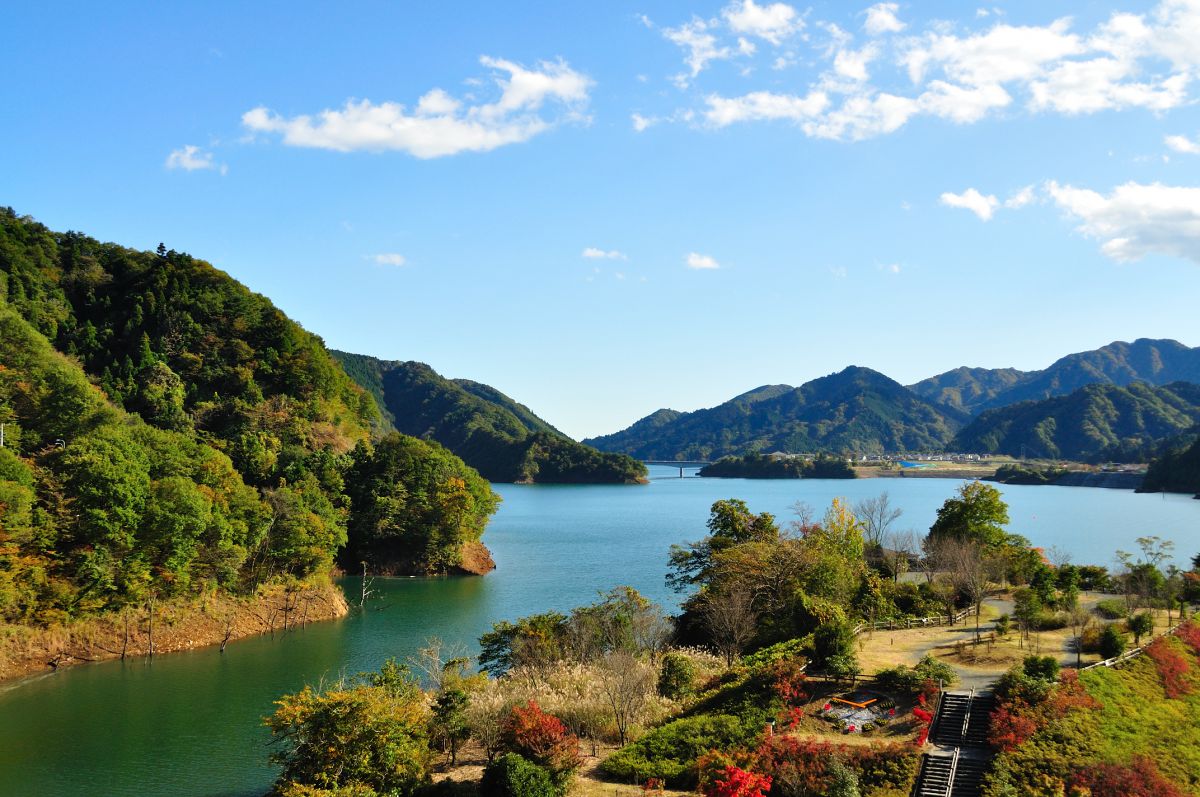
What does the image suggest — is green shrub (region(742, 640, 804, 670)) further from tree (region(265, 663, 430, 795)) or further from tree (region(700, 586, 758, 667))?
tree (region(265, 663, 430, 795))

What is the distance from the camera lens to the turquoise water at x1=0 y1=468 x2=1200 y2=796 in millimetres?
22328

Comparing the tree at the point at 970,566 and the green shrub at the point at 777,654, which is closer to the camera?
the green shrub at the point at 777,654

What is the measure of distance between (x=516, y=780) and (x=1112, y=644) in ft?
67.0

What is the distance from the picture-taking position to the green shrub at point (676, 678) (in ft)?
81.5

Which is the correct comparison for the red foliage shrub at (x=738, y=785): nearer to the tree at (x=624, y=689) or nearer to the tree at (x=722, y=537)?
the tree at (x=624, y=689)

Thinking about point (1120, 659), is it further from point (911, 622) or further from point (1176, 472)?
point (1176, 472)

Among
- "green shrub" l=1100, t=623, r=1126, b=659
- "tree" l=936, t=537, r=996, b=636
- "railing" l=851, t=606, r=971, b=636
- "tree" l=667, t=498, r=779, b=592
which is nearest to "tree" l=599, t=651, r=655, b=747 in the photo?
"railing" l=851, t=606, r=971, b=636

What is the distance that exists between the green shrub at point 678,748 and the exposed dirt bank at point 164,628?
26.5 meters

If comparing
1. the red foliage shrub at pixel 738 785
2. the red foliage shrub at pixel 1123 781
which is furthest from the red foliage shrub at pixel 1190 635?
the red foliage shrub at pixel 738 785

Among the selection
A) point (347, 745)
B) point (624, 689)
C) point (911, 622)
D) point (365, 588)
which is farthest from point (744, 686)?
point (365, 588)

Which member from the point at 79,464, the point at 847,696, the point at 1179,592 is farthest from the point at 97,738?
the point at 1179,592

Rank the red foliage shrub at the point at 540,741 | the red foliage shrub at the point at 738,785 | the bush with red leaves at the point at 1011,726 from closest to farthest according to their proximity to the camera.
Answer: the red foliage shrub at the point at 738,785, the red foliage shrub at the point at 540,741, the bush with red leaves at the point at 1011,726

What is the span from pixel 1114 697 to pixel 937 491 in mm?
150366

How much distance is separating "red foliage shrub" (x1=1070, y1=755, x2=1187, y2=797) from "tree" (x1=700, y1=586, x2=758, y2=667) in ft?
42.6
